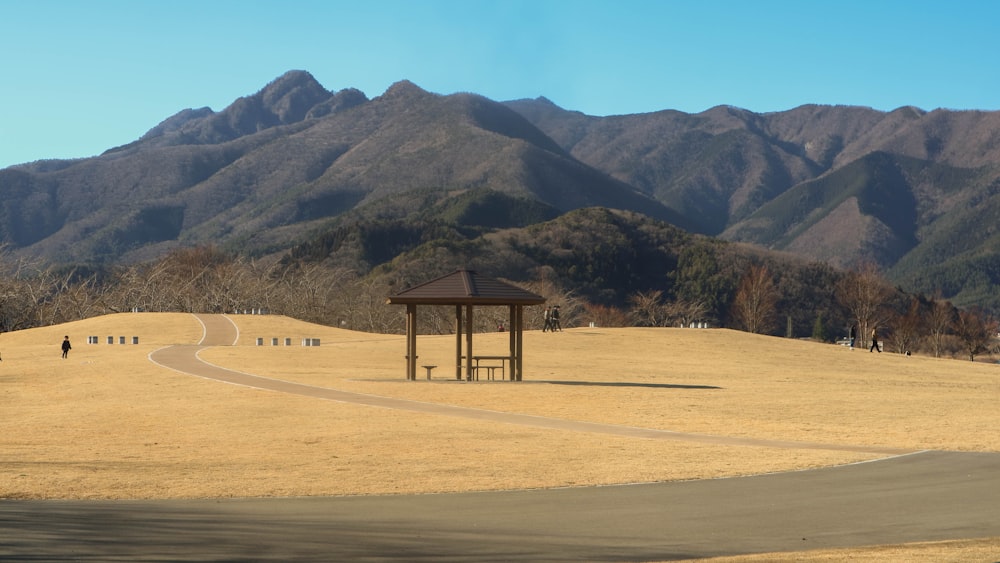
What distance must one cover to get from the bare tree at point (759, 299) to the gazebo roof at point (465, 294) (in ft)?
198

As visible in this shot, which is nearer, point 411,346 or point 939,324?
point 411,346

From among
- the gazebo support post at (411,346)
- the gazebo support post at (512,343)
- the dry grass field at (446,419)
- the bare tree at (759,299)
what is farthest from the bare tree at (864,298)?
the gazebo support post at (411,346)

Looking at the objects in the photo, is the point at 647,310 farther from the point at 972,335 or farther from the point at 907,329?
the point at 972,335

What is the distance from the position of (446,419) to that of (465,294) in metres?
9.14

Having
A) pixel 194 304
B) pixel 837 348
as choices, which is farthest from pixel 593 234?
pixel 837 348

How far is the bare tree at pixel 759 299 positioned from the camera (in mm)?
94688

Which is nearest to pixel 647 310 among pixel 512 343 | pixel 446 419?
pixel 512 343

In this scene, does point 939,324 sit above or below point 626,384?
above

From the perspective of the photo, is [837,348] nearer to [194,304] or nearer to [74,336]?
[74,336]

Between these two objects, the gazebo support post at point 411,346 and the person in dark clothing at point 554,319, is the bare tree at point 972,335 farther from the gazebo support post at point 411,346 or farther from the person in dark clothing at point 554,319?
the gazebo support post at point 411,346

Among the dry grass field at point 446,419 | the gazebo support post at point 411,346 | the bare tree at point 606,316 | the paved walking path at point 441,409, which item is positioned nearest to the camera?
the dry grass field at point 446,419

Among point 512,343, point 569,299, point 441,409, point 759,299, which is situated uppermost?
point 759,299

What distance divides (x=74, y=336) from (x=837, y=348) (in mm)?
36836

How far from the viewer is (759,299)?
96.0m
